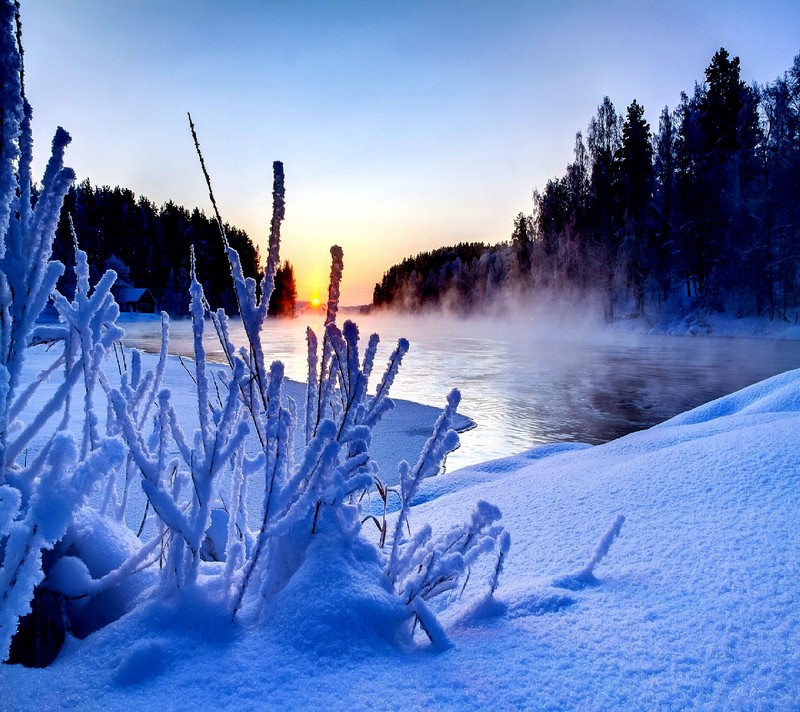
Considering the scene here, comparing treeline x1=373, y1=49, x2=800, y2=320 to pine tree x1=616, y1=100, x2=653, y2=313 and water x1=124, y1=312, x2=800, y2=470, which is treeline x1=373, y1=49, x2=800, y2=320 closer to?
pine tree x1=616, y1=100, x2=653, y2=313

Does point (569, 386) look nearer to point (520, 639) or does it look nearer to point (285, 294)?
point (520, 639)

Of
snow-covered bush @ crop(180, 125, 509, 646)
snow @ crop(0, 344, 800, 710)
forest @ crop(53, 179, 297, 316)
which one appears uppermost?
forest @ crop(53, 179, 297, 316)

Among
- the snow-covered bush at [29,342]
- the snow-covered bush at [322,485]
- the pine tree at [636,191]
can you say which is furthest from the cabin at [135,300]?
the snow-covered bush at [322,485]

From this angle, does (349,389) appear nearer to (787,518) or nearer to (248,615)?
(248,615)

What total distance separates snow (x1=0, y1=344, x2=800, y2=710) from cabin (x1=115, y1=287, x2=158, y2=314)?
58.4m

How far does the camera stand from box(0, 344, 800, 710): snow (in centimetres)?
88

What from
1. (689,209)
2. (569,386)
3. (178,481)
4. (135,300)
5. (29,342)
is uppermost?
(689,209)

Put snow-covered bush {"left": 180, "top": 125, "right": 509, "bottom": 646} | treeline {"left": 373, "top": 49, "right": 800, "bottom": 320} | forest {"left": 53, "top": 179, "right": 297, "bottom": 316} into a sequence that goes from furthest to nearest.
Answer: forest {"left": 53, "top": 179, "right": 297, "bottom": 316} < treeline {"left": 373, "top": 49, "right": 800, "bottom": 320} < snow-covered bush {"left": 180, "top": 125, "right": 509, "bottom": 646}

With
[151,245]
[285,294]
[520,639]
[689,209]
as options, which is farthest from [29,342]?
[285,294]

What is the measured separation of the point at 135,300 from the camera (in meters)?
55.6

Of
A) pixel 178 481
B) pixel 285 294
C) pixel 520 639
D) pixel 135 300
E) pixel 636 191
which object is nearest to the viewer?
pixel 520 639

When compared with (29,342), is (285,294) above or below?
above

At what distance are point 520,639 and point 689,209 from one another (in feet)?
121

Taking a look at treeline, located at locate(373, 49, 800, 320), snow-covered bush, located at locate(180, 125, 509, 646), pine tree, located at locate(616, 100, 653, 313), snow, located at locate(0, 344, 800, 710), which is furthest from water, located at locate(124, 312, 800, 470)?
pine tree, located at locate(616, 100, 653, 313)
